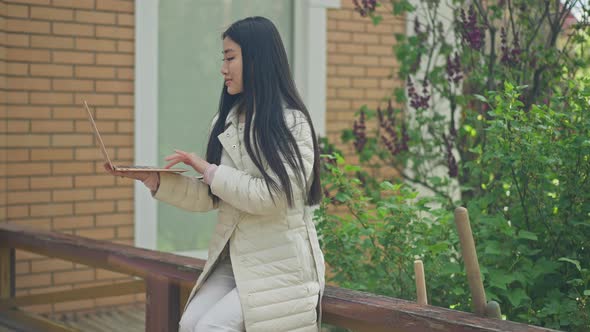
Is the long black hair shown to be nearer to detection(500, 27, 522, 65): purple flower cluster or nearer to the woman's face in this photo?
the woman's face

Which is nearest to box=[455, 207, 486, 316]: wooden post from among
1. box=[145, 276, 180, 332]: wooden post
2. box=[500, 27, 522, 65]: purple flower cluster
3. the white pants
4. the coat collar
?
the white pants

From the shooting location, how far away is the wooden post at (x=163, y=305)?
3.84 metres

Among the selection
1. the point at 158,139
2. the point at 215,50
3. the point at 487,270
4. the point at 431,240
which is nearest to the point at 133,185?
the point at 158,139

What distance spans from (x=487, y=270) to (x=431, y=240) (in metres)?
0.39

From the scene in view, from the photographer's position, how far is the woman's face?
122 inches

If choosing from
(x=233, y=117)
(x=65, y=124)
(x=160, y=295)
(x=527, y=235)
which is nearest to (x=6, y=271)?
(x=65, y=124)

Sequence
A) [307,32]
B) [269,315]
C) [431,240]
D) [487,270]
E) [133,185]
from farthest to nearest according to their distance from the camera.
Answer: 1. [307,32]
2. [133,185]
3. [431,240]
4. [487,270]
5. [269,315]

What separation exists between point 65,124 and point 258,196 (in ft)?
10.3

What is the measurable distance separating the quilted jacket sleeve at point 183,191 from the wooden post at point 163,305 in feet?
2.40

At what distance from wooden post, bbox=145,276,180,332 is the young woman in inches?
28.1

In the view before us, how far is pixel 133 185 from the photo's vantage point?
6.04 m

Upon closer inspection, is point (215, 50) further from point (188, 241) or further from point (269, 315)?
point (269, 315)

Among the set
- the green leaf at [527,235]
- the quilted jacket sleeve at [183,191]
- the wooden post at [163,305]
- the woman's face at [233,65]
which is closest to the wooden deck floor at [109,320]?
the wooden post at [163,305]

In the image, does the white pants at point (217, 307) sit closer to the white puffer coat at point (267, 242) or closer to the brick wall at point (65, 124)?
the white puffer coat at point (267, 242)
